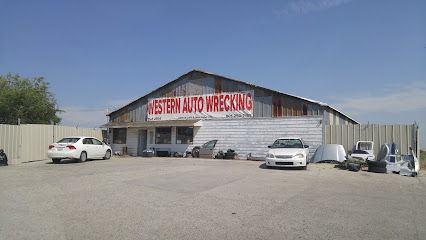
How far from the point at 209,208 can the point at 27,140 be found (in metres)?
17.1

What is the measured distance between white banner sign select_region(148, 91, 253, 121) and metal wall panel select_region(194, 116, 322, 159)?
0.57m

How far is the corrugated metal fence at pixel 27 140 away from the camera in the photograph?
20.0 metres

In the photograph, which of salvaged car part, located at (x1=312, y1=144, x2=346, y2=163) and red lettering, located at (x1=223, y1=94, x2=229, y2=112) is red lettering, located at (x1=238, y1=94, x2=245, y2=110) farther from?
salvaged car part, located at (x1=312, y1=144, x2=346, y2=163)

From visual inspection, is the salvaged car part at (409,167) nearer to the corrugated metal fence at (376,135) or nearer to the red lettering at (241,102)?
the corrugated metal fence at (376,135)

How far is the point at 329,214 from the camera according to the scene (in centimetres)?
712

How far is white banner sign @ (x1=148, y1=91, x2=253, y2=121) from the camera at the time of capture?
23.8m

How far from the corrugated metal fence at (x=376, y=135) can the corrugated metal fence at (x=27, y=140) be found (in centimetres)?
1677

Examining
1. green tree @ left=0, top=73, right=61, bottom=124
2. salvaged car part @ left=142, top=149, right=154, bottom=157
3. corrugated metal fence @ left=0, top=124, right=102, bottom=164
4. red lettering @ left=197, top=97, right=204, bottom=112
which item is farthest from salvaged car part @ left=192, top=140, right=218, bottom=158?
green tree @ left=0, top=73, right=61, bottom=124

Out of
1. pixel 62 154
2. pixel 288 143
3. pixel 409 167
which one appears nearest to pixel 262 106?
pixel 288 143

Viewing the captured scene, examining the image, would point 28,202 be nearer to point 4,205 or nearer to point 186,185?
point 4,205

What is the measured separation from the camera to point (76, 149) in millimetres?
19562

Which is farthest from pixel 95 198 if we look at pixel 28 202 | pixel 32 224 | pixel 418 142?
pixel 418 142

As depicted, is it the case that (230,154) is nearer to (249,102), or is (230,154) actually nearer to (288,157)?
(249,102)

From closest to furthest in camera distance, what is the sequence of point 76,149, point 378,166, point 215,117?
point 378,166
point 76,149
point 215,117
